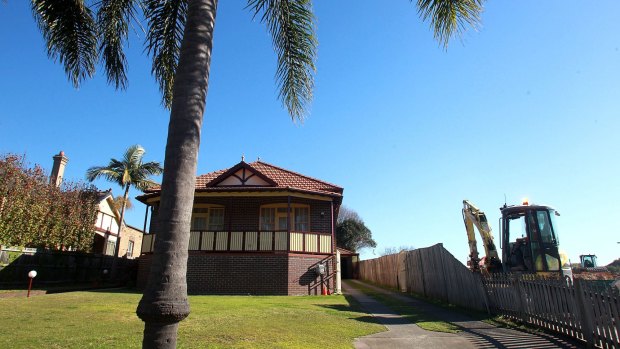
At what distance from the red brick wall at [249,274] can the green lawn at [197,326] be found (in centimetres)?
489

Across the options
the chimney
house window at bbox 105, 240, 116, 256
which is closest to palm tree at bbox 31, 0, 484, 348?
the chimney

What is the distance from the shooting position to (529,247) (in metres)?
12.9

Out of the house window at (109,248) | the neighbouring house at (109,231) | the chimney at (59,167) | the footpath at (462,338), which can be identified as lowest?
the footpath at (462,338)

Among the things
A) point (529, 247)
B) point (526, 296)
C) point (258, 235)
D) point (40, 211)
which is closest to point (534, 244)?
point (529, 247)

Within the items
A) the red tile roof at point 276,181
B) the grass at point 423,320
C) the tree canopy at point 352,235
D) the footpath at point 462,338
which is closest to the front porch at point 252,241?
the red tile roof at point 276,181

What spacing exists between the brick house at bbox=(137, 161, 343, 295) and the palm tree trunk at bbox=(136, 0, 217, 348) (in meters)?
13.5

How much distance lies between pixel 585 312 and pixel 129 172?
28724 mm

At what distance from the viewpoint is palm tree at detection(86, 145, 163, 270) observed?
28641 mm

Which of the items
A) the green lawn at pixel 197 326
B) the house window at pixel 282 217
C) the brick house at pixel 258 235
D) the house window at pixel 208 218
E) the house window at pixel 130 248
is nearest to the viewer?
the green lawn at pixel 197 326

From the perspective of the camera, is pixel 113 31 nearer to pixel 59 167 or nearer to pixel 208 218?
pixel 208 218

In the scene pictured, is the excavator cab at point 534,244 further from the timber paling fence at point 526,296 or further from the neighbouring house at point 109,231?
the neighbouring house at point 109,231

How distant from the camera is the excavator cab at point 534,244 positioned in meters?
12.6

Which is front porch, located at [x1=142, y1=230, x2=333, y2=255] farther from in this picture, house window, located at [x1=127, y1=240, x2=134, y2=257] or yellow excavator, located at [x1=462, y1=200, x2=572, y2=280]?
house window, located at [x1=127, y1=240, x2=134, y2=257]

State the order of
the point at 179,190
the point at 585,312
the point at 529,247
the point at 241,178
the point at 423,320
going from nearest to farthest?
1. the point at 179,190
2. the point at 585,312
3. the point at 423,320
4. the point at 529,247
5. the point at 241,178
